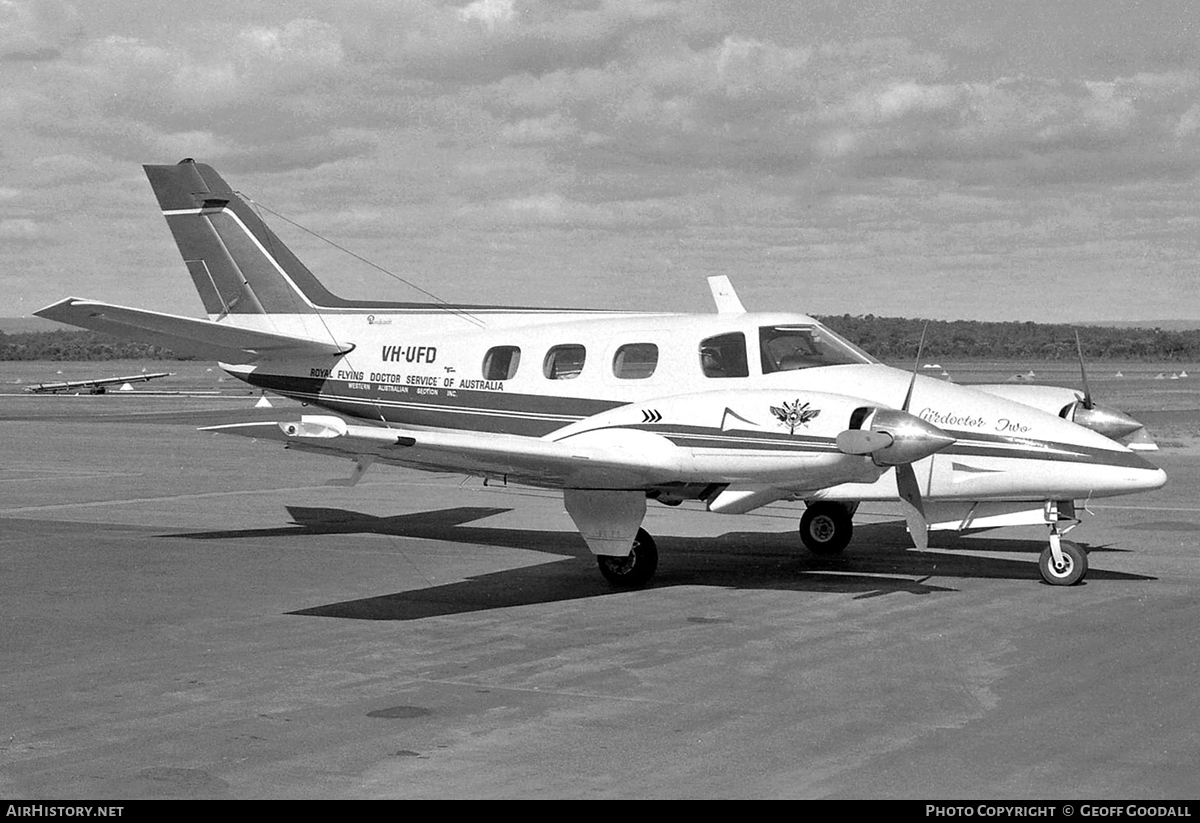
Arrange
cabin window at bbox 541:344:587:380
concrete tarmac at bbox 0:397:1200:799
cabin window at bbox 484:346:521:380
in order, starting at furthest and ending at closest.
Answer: cabin window at bbox 484:346:521:380 → cabin window at bbox 541:344:587:380 → concrete tarmac at bbox 0:397:1200:799

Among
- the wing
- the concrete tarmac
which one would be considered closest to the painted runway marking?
the concrete tarmac

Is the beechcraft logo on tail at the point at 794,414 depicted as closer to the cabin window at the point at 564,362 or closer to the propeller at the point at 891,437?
the propeller at the point at 891,437

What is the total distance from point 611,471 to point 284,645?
3.64 m

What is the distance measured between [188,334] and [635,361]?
5928mm

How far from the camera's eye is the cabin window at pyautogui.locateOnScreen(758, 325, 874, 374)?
13805 millimetres

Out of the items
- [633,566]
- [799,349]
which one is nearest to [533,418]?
[633,566]

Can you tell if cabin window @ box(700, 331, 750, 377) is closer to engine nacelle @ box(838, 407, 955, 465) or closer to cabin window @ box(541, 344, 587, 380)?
cabin window @ box(541, 344, 587, 380)

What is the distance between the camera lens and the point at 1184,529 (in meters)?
18.1

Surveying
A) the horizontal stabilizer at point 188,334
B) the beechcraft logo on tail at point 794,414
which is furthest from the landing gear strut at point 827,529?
the horizontal stabilizer at point 188,334

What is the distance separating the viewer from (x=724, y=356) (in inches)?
554

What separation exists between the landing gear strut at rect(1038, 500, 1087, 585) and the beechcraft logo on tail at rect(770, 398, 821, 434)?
299cm

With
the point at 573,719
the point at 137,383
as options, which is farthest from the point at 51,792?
the point at 137,383

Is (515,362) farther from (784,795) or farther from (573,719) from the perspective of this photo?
(784,795)

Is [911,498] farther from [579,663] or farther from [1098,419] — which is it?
[579,663]
